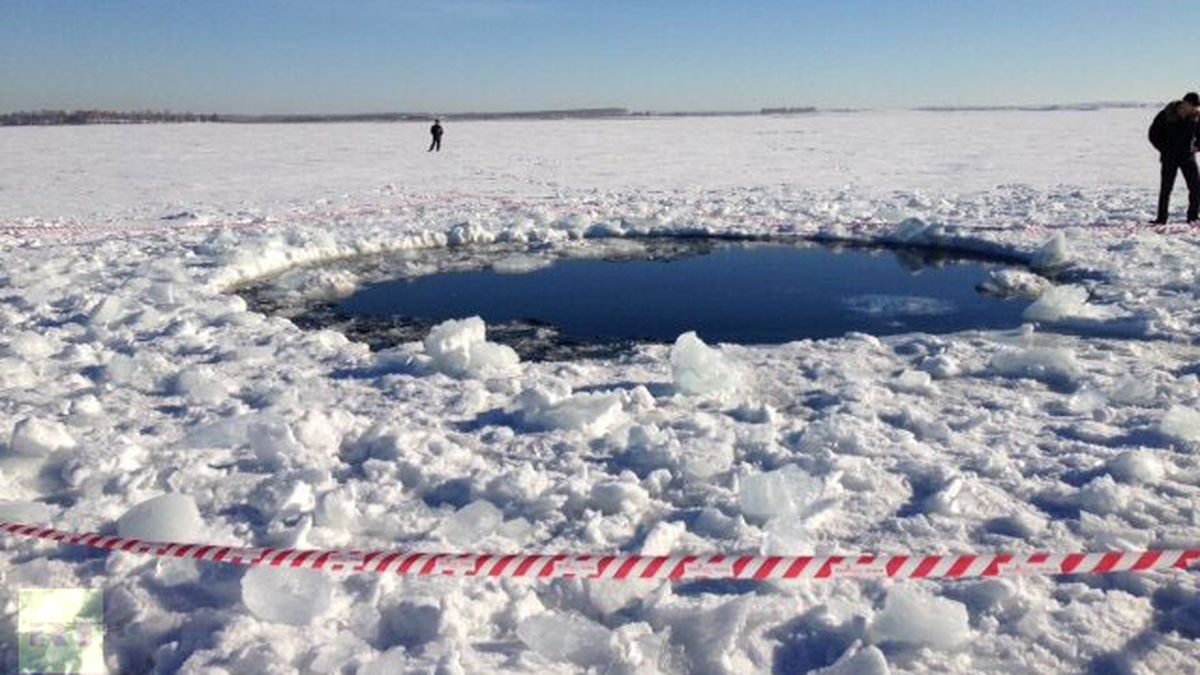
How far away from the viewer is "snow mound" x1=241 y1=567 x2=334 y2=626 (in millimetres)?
2721

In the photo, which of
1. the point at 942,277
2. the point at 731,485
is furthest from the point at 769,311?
the point at 731,485

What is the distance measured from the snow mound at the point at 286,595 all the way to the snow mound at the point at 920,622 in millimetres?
1659

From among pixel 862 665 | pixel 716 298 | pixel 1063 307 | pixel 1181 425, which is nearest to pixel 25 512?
pixel 862 665

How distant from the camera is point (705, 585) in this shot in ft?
9.65

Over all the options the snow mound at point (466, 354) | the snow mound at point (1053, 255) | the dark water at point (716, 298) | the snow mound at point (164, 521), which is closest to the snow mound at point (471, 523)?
the snow mound at point (164, 521)

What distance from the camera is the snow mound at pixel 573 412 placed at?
438 cm

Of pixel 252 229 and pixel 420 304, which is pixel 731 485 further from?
pixel 252 229

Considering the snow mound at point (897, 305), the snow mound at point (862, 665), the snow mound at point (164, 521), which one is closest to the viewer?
the snow mound at point (862, 665)

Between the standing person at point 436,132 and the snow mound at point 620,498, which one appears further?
the standing person at point 436,132

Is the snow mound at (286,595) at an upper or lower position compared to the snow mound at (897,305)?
upper

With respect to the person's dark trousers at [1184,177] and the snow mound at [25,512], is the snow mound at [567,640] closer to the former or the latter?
the snow mound at [25,512]

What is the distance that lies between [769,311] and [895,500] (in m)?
4.01

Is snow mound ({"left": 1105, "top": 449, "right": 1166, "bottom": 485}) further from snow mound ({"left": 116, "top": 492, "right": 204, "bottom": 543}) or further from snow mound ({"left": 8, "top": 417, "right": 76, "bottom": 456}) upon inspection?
snow mound ({"left": 8, "top": 417, "right": 76, "bottom": 456})

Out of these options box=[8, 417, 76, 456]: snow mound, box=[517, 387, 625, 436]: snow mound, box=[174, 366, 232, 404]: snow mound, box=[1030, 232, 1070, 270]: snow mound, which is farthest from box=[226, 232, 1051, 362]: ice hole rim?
box=[8, 417, 76, 456]: snow mound
